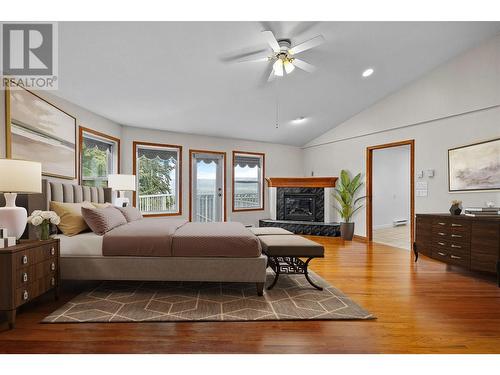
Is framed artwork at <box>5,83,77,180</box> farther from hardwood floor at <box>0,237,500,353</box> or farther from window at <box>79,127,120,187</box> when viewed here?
hardwood floor at <box>0,237,500,353</box>

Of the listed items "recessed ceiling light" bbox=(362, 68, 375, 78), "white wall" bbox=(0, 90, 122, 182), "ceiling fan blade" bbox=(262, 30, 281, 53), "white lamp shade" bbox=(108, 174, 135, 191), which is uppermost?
"recessed ceiling light" bbox=(362, 68, 375, 78)

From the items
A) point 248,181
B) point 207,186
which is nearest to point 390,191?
point 248,181

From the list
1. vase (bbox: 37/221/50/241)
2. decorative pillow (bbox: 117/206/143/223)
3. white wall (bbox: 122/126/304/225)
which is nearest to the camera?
vase (bbox: 37/221/50/241)

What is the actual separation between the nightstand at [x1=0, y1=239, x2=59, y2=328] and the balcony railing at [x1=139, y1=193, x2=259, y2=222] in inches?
128

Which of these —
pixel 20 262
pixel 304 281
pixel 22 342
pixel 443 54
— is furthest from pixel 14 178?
pixel 443 54

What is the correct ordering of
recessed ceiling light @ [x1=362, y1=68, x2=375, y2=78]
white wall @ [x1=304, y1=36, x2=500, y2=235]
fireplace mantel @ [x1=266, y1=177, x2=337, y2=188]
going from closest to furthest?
white wall @ [x1=304, y1=36, x2=500, y2=235], recessed ceiling light @ [x1=362, y1=68, x2=375, y2=78], fireplace mantel @ [x1=266, y1=177, x2=337, y2=188]

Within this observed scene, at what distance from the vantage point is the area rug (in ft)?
7.50

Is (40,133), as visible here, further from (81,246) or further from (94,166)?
(81,246)

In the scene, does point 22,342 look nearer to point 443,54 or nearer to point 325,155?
point 443,54

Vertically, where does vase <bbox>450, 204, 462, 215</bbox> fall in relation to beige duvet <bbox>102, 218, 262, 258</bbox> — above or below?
above

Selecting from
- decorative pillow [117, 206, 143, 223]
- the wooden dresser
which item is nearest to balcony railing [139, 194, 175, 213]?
decorative pillow [117, 206, 143, 223]

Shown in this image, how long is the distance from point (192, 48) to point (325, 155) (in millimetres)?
4552

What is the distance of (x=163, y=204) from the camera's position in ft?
20.0

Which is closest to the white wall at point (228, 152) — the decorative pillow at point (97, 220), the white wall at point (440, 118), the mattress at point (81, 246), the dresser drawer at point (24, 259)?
the white wall at point (440, 118)
